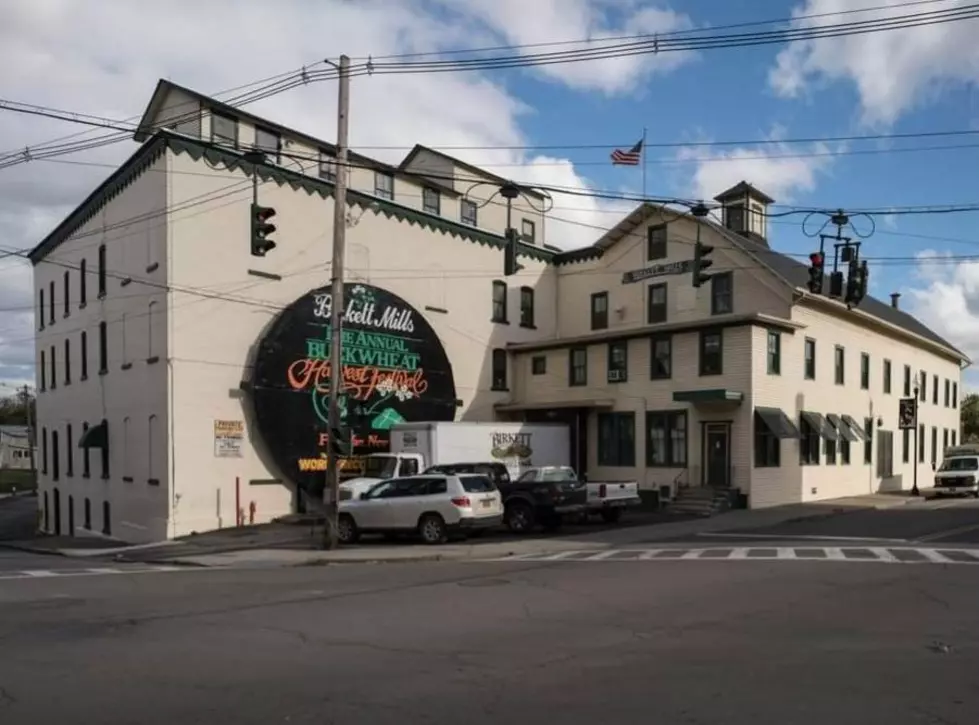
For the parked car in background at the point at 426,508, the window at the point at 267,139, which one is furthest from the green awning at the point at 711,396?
the window at the point at 267,139

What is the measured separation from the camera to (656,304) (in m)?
36.8

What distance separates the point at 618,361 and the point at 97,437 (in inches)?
758

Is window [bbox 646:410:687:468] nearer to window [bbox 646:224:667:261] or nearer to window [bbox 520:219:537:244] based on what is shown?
window [bbox 646:224:667:261]

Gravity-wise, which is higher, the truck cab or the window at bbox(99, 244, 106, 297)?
the window at bbox(99, 244, 106, 297)

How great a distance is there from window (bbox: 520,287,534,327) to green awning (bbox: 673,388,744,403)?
1044 cm

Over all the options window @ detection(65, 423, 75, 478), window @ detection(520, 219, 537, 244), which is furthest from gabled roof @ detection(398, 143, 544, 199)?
window @ detection(65, 423, 75, 478)

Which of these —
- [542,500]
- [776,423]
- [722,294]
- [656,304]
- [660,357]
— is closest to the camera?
[542,500]

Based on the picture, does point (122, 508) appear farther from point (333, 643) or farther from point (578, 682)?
point (578, 682)

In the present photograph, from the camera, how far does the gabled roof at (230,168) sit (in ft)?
90.9

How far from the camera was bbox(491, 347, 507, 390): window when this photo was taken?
126ft

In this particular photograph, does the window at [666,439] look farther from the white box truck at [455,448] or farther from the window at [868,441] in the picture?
the window at [868,441]

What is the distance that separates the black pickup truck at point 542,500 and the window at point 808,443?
12216 millimetres

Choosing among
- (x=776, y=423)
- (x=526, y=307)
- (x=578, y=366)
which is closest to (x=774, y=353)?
(x=776, y=423)

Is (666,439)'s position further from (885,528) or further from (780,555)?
(780,555)
